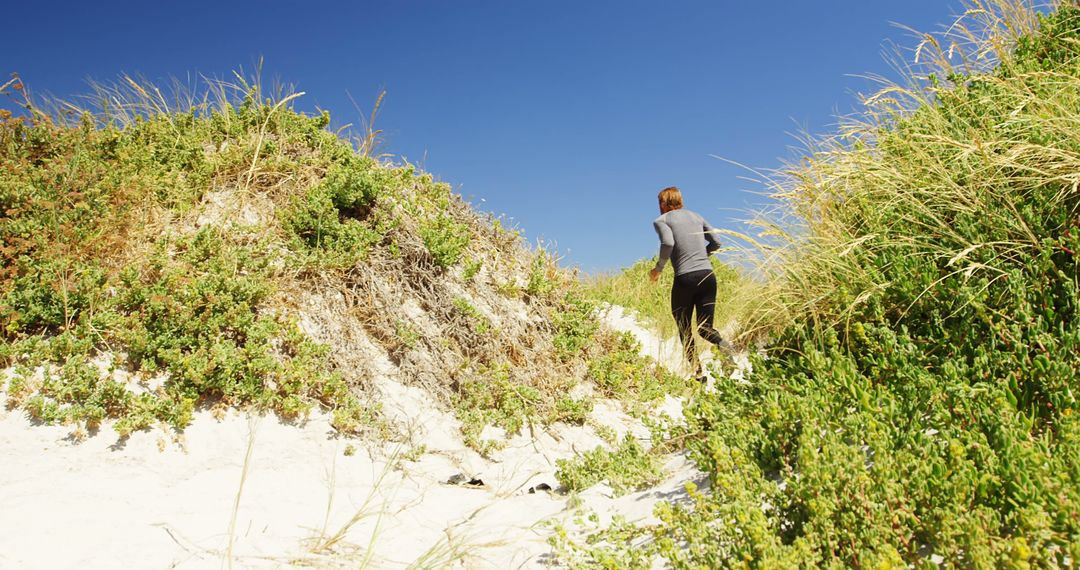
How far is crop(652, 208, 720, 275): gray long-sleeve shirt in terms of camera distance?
24.6 feet

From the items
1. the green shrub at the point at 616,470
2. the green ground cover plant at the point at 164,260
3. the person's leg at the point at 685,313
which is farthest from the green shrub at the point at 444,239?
the green shrub at the point at 616,470

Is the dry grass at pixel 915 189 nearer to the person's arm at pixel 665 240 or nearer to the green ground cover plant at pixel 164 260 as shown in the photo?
the person's arm at pixel 665 240

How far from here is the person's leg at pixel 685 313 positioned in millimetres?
7547

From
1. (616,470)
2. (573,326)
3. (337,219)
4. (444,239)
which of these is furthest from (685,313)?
(337,219)

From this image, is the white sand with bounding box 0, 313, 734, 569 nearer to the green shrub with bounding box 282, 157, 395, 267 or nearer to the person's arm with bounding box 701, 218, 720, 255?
the green shrub with bounding box 282, 157, 395, 267

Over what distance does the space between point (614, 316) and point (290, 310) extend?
224 inches

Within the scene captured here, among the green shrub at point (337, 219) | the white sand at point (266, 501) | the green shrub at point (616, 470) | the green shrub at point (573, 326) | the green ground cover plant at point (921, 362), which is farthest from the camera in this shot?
the green shrub at point (573, 326)

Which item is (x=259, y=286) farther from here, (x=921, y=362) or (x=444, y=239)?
(x=921, y=362)

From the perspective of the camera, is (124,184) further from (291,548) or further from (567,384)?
(567,384)

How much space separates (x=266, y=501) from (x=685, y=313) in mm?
5281

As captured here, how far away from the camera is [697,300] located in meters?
7.63

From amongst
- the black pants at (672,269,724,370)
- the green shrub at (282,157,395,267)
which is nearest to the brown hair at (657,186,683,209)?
the black pants at (672,269,724,370)

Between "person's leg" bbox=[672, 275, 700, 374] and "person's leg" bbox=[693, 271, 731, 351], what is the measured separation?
9cm

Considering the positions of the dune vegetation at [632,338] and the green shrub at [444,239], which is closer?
the dune vegetation at [632,338]
